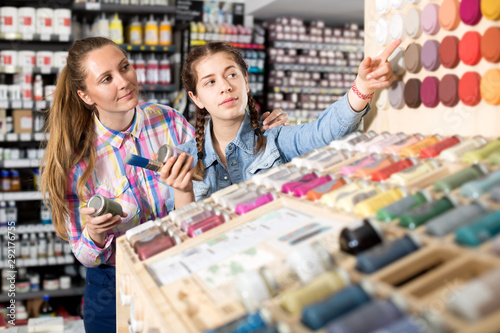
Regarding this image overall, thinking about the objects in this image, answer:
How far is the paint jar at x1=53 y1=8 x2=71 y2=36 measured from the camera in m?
4.43

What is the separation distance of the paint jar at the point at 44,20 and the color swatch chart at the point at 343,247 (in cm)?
361

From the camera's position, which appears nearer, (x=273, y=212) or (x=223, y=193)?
(x=273, y=212)

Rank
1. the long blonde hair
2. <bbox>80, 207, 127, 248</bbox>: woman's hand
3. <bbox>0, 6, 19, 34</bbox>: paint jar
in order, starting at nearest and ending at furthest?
<bbox>80, 207, 127, 248</bbox>: woman's hand → the long blonde hair → <bbox>0, 6, 19, 34</bbox>: paint jar

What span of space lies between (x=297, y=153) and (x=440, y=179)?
102 cm

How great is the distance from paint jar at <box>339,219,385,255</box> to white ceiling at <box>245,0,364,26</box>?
4989 millimetres

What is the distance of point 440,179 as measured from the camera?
3.24 feet

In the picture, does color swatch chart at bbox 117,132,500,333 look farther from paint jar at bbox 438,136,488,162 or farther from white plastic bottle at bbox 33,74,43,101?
white plastic bottle at bbox 33,74,43,101

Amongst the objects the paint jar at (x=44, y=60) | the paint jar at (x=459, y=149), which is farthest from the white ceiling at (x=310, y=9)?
the paint jar at (x=459, y=149)

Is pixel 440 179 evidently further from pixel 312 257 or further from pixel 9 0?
pixel 9 0

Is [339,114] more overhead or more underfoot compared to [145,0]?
more underfoot

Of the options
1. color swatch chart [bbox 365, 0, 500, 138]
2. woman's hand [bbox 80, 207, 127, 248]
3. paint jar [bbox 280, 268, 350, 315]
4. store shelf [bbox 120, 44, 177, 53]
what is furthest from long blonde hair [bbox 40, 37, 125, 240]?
store shelf [bbox 120, 44, 177, 53]

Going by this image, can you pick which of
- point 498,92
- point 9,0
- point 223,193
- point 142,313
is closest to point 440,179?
point 498,92

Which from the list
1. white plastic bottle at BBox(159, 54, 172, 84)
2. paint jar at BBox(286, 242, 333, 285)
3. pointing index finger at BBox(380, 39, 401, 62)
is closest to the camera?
paint jar at BBox(286, 242, 333, 285)

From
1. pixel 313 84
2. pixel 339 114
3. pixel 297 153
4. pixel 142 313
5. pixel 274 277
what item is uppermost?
pixel 313 84
